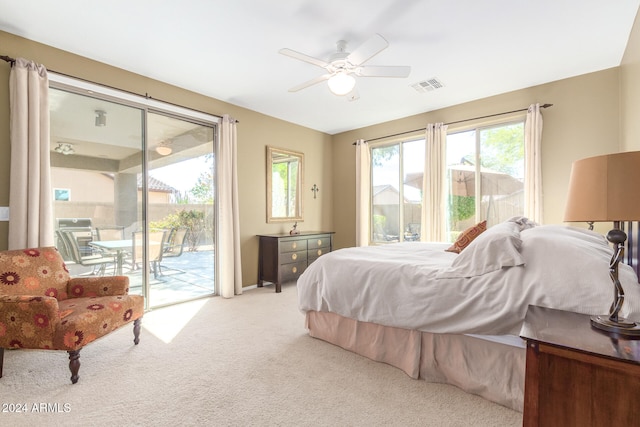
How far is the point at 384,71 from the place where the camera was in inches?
108

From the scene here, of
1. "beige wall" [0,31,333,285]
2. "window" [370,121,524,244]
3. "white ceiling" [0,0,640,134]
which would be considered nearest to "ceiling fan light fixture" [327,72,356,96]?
"white ceiling" [0,0,640,134]

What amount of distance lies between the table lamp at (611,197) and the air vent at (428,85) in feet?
9.11

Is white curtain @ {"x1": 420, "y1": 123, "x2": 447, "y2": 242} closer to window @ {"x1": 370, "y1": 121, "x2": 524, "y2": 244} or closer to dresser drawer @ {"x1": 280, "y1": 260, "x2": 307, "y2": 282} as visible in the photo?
window @ {"x1": 370, "y1": 121, "x2": 524, "y2": 244}

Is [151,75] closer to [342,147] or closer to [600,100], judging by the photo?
[342,147]

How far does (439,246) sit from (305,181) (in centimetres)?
294

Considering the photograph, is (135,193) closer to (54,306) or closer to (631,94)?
(54,306)

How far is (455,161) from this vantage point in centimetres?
460

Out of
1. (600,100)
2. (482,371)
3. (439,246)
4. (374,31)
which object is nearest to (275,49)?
(374,31)

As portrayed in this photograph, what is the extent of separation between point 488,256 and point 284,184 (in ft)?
12.7

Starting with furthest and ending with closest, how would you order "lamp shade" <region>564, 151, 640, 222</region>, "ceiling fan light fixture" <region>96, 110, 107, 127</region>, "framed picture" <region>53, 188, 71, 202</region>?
"ceiling fan light fixture" <region>96, 110, 107, 127</region>, "framed picture" <region>53, 188, 71, 202</region>, "lamp shade" <region>564, 151, 640, 222</region>

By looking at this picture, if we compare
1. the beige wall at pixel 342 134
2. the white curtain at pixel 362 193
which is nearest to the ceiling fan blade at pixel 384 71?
the beige wall at pixel 342 134

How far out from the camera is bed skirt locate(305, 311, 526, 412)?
176 centimetres

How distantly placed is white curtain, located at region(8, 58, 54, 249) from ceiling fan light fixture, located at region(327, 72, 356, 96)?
2702 mm

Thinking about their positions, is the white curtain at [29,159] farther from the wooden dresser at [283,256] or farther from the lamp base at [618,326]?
the lamp base at [618,326]
